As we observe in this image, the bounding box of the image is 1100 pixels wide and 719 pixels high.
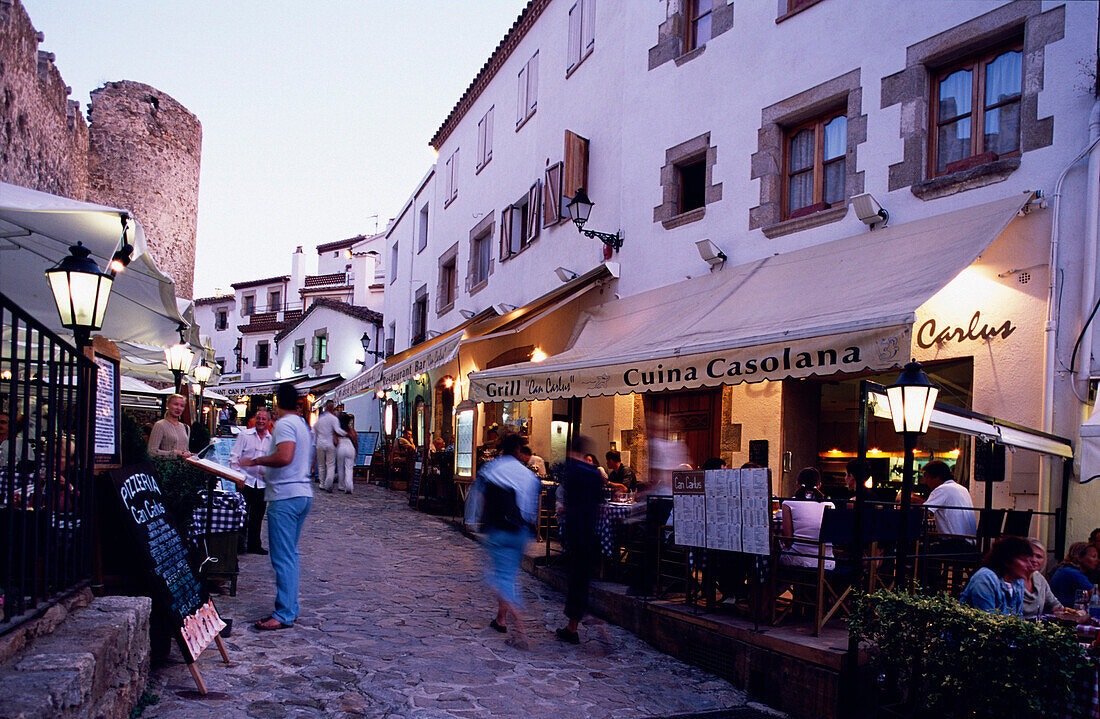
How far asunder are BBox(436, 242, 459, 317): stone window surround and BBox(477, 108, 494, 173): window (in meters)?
2.37

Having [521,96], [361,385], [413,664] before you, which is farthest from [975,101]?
[361,385]

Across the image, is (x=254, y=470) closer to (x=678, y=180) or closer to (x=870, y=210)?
(x=678, y=180)

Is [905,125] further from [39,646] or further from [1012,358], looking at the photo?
[39,646]

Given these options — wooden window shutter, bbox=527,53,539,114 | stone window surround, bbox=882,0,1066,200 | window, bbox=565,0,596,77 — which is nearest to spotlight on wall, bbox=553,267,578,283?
window, bbox=565,0,596,77

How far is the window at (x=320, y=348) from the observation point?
1470 inches

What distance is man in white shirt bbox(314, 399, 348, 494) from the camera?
1598 centimetres

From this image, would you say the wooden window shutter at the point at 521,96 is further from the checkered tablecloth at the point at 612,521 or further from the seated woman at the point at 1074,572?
the seated woman at the point at 1074,572

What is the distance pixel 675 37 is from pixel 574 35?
390cm

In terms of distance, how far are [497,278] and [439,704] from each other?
1335 cm

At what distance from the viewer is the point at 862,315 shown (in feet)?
20.6

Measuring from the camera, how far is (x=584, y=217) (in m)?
11.9

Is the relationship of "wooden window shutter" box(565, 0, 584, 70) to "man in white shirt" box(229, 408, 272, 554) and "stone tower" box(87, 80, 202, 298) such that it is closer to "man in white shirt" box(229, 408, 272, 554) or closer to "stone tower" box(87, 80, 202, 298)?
"man in white shirt" box(229, 408, 272, 554)

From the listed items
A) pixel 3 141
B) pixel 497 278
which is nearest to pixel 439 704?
pixel 3 141


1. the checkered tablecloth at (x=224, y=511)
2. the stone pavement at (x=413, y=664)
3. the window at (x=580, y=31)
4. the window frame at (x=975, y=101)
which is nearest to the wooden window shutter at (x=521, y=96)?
the window at (x=580, y=31)
